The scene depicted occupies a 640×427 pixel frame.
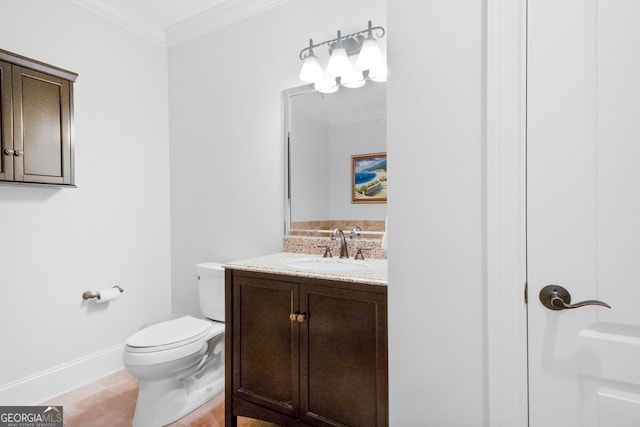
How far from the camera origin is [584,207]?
896mm

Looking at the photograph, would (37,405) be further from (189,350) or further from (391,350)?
(391,350)

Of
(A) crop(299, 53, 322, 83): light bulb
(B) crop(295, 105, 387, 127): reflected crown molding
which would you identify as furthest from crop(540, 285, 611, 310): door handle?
(A) crop(299, 53, 322, 83): light bulb

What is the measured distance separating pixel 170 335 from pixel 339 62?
1.88 metres

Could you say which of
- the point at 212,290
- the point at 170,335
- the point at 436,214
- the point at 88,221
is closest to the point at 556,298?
the point at 436,214

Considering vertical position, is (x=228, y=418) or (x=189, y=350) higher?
(x=189, y=350)

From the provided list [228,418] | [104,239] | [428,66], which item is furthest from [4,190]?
[428,66]

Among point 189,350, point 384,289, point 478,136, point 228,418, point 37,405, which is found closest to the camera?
point 478,136

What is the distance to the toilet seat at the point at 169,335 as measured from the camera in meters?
1.82

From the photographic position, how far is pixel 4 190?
6.55 ft

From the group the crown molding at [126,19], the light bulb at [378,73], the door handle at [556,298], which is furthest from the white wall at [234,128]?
the door handle at [556,298]

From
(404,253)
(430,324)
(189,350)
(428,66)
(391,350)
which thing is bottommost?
(189,350)

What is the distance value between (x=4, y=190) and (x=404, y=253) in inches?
90.6

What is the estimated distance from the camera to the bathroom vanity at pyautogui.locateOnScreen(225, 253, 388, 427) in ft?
4.67

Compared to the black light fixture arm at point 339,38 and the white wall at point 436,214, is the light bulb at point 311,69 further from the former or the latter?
the white wall at point 436,214
